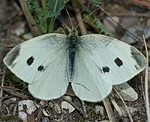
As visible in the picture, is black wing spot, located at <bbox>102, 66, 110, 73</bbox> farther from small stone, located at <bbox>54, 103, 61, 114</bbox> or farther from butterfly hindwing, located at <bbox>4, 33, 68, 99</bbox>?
small stone, located at <bbox>54, 103, 61, 114</bbox>

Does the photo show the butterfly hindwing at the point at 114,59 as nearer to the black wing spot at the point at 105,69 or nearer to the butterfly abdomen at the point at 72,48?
the black wing spot at the point at 105,69

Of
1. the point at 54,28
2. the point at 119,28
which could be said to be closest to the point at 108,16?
the point at 119,28

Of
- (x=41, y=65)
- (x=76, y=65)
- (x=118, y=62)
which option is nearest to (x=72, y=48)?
(x=76, y=65)

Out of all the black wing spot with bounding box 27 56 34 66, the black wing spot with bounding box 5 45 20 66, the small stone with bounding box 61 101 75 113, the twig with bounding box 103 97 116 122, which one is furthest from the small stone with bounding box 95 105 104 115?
the black wing spot with bounding box 5 45 20 66

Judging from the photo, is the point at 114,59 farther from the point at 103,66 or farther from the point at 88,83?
the point at 88,83

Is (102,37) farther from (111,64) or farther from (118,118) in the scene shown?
(118,118)

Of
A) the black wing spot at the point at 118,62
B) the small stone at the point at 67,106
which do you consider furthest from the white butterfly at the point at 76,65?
the small stone at the point at 67,106

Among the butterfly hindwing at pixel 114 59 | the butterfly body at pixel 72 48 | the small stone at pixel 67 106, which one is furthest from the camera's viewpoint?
the small stone at pixel 67 106

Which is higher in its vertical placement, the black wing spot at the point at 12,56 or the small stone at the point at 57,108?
the black wing spot at the point at 12,56

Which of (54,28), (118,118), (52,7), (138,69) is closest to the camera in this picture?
(138,69)
